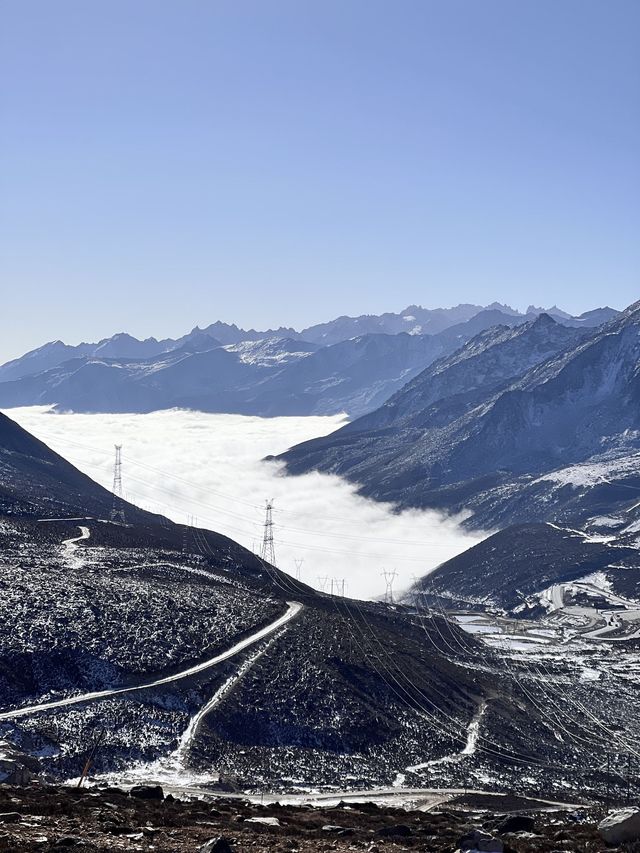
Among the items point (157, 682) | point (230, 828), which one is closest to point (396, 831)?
point (230, 828)

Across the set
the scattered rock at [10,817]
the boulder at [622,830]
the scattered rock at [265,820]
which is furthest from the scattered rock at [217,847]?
the boulder at [622,830]

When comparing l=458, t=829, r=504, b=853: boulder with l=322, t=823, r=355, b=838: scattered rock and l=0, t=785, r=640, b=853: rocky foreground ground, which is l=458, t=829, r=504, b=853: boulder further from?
l=322, t=823, r=355, b=838: scattered rock

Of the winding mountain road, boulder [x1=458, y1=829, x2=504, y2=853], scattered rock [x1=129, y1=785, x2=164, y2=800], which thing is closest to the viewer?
boulder [x1=458, y1=829, x2=504, y2=853]

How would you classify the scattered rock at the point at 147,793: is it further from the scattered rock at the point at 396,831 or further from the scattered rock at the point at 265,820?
the scattered rock at the point at 396,831

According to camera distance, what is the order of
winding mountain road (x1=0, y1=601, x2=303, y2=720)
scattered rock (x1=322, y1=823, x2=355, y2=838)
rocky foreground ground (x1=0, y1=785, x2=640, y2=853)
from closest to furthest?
rocky foreground ground (x1=0, y1=785, x2=640, y2=853) → scattered rock (x1=322, y1=823, x2=355, y2=838) → winding mountain road (x1=0, y1=601, x2=303, y2=720)

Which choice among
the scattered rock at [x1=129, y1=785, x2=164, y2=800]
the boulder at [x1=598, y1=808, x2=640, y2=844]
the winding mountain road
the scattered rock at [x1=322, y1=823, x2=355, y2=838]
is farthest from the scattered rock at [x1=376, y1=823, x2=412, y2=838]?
the winding mountain road

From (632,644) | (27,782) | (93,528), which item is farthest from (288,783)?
(632,644)
